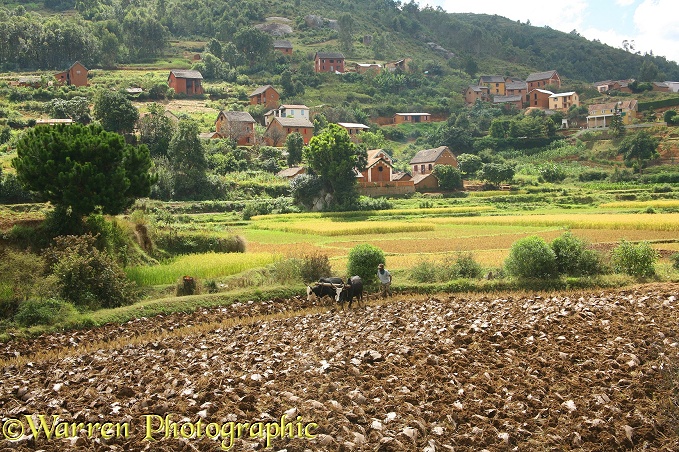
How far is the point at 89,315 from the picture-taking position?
19.5 meters

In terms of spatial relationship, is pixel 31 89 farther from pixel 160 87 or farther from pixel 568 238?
pixel 568 238

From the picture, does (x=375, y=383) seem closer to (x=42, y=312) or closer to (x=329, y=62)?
(x=42, y=312)

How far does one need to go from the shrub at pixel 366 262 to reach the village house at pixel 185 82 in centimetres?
8018

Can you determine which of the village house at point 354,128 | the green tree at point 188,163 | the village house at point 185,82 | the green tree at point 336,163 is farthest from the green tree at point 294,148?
the village house at point 185,82

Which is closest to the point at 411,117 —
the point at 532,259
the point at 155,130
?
the point at 155,130

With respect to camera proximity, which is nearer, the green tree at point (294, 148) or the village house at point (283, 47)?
the green tree at point (294, 148)

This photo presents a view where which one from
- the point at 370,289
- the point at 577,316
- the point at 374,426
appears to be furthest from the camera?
the point at 370,289

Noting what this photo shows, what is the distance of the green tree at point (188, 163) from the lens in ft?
189

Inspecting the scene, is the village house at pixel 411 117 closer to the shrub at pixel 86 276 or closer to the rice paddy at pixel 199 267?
the rice paddy at pixel 199 267

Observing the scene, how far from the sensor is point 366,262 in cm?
2342

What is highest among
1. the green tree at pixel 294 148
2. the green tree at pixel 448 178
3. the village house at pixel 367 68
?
the village house at pixel 367 68

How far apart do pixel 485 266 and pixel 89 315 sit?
14938 millimetres

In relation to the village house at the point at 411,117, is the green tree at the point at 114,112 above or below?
below

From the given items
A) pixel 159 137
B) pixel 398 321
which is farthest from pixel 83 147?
pixel 159 137
